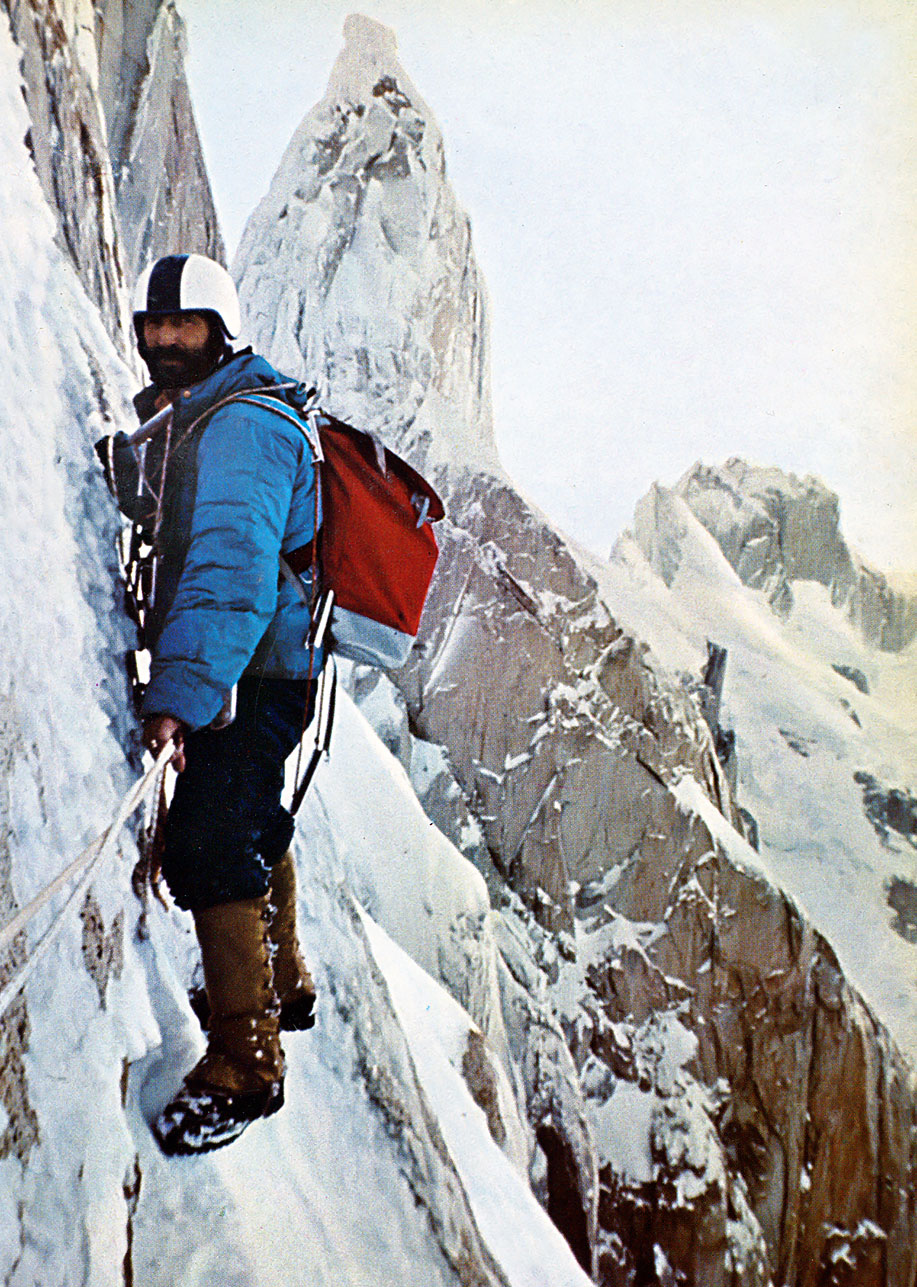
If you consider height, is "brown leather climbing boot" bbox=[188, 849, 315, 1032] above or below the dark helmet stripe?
below

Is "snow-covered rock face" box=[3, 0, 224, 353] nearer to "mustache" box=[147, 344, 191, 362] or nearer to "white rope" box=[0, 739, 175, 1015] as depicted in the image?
"mustache" box=[147, 344, 191, 362]

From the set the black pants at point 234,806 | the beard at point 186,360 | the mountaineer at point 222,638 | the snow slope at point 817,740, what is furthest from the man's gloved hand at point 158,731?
the snow slope at point 817,740

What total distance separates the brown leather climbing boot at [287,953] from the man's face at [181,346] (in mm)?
1040

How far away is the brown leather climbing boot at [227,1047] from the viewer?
130cm

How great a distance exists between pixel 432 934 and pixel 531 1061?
2602mm

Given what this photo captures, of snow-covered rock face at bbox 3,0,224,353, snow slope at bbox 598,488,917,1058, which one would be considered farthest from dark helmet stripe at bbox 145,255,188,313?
snow slope at bbox 598,488,917,1058

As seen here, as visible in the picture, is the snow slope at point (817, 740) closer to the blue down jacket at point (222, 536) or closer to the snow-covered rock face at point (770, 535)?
the snow-covered rock face at point (770, 535)

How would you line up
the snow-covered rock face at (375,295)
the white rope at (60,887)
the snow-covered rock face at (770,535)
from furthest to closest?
the snow-covered rock face at (770,535)
the snow-covered rock face at (375,295)
the white rope at (60,887)

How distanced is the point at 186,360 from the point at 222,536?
53 centimetres

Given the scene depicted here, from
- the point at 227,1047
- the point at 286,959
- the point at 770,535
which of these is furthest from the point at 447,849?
the point at 770,535

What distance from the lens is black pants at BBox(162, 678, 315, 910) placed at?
51.6 inches

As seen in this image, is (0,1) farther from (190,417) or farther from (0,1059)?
(0,1059)

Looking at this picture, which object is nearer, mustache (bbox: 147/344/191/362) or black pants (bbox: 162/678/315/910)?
black pants (bbox: 162/678/315/910)

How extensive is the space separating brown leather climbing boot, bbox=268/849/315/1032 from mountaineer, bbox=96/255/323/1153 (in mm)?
39
